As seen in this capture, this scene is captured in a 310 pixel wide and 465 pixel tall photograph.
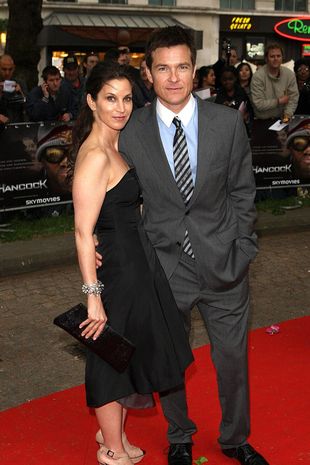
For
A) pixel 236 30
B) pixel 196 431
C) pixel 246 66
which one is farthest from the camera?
pixel 236 30

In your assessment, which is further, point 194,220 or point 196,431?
point 196,431

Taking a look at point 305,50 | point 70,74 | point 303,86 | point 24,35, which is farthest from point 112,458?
point 305,50

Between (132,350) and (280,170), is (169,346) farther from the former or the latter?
(280,170)

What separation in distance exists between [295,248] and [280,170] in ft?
6.42

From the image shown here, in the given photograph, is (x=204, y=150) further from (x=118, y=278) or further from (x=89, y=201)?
(x=118, y=278)

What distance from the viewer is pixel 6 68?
390 inches

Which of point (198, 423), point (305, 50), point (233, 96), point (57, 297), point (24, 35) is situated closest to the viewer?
point (198, 423)

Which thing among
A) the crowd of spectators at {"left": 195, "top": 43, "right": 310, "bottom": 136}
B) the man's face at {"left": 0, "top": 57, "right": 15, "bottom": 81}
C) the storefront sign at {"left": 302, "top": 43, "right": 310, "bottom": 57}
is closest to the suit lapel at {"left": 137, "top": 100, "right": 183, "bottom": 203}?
the crowd of spectators at {"left": 195, "top": 43, "right": 310, "bottom": 136}

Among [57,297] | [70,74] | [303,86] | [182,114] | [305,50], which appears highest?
[182,114]

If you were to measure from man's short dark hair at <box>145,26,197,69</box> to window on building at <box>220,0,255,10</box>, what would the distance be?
2981 cm

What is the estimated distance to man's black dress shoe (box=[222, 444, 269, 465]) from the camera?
149 inches

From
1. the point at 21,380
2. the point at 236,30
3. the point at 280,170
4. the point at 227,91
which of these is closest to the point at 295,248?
the point at 280,170

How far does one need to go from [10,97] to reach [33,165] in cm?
102

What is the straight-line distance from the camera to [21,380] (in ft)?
16.9
